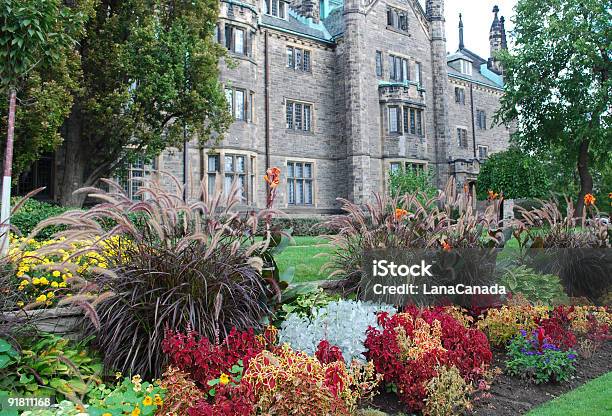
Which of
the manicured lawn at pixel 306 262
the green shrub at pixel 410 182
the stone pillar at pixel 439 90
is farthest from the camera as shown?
the stone pillar at pixel 439 90

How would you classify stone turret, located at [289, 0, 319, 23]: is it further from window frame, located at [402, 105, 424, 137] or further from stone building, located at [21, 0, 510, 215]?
window frame, located at [402, 105, 424, 137]

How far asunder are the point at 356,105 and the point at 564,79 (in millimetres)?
9981

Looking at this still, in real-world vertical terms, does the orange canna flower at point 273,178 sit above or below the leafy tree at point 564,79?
below

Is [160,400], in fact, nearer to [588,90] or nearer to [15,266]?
[15,266]

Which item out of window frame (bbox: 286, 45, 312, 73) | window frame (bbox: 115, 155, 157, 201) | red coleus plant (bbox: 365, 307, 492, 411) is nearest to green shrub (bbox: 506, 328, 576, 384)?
red coleus plant (bbox: 365, 307, 492, 411)

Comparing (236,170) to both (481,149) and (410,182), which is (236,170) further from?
(481,149)

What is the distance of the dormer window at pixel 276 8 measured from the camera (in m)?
27.6

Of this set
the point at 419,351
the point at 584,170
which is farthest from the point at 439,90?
the point at 419,351

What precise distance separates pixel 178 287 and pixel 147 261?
364mm

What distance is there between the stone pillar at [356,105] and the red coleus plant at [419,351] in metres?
21.6

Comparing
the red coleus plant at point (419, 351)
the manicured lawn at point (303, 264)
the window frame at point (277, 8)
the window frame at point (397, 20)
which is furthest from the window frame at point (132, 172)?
the window frame at point (397, 20)

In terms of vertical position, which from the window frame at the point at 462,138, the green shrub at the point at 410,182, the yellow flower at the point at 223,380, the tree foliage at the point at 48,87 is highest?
the window frame at the point at 462,138

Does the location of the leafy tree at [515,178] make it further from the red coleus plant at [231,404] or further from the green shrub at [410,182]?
the red coleus plant at [231,404]

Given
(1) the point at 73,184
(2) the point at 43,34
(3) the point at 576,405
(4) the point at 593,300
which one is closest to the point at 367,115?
(1) the point at 73,184
